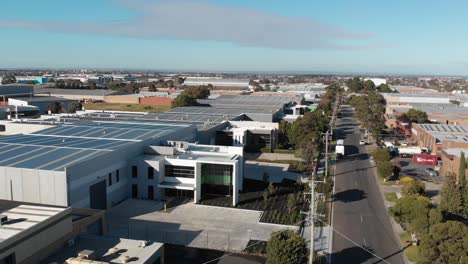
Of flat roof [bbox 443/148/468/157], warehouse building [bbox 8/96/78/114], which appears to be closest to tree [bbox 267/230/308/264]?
flat roof [bbox 443/148/468/157]

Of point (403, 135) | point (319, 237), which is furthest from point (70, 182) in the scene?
point (403, 135)

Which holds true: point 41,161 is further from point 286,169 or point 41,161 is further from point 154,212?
point 286,169

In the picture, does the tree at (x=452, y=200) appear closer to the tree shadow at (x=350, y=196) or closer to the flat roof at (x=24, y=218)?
the tree shadow at (x=350, y=196)

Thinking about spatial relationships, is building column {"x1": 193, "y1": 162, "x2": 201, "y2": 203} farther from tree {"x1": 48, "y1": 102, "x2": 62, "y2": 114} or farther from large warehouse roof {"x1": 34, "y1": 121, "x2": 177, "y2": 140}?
tree {"x1": 48, "y1": 102, "x2": 62, "y2": 114}

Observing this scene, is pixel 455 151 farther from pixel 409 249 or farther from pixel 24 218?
pixel 24 218

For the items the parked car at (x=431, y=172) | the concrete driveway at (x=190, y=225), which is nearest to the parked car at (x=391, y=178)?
the parked car at (x=431, y=172)

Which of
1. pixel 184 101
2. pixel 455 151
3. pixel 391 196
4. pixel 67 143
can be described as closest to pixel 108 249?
pixel 67 143
